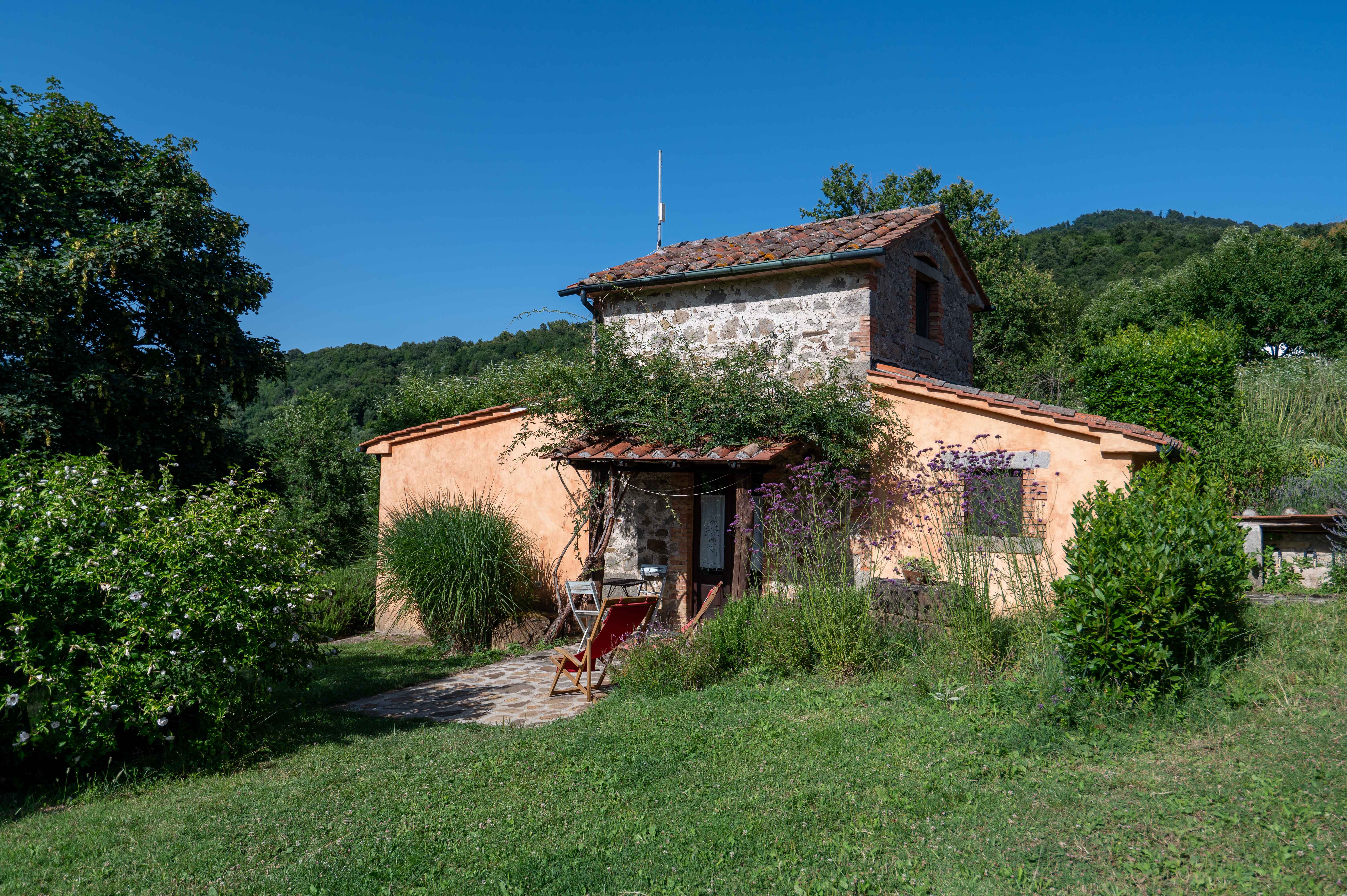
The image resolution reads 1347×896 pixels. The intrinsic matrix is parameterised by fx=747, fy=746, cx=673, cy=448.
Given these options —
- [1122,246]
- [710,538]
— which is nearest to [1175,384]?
[710,538]

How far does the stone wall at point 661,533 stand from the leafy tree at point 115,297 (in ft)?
24.7

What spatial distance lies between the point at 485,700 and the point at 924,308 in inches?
317

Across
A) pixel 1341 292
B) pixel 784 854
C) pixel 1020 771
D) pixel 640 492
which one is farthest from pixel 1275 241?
pixel 784 854

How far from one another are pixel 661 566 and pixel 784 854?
646 cm

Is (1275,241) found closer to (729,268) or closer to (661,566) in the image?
(729,268)

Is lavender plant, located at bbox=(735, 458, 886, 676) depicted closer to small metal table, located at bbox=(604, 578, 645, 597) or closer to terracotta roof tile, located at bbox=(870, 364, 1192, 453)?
terracotta roof tile, located at bbox=(870, 364, 1192, 453)

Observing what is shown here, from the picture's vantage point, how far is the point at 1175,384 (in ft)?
43.0

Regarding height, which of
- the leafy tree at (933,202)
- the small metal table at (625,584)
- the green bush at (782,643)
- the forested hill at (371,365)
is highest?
the leafy tree at (933,202)

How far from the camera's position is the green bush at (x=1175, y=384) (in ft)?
42.0

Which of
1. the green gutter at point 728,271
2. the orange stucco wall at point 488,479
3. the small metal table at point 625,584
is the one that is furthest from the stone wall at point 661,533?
the green gutter at point 728,271

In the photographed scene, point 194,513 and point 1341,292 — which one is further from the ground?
point 1341,292

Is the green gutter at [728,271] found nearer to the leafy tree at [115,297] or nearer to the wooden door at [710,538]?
the wooden door at [710,538]

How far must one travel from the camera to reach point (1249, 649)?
4570 millimetres

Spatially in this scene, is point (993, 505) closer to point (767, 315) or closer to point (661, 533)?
point (767, 315)
